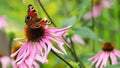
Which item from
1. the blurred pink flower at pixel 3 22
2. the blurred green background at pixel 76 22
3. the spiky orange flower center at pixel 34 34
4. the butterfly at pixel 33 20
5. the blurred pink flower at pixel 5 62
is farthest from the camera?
the blurred pink flower at pixel 3 22

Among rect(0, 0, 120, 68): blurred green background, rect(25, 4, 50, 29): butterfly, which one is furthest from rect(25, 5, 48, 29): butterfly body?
rect(0, 0, 120, 68): blurred green background

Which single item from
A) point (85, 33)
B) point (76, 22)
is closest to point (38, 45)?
point (85, 33)

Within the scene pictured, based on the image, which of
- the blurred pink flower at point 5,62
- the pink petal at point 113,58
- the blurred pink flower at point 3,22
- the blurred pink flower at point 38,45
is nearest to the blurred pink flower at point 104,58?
the pink petal at point 113,58

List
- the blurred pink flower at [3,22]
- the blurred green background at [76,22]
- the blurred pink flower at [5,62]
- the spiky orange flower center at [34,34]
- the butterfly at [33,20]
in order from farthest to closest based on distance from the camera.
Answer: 1. the blurred pink flower at [3,22]
2. the blurred green background at [76,22]
3. the blurred pink flower at [5,62]
4. the spiky orange flower center at [34,34]
5. the butterfly at [33,20]

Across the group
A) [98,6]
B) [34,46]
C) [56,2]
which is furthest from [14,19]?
[34,46]

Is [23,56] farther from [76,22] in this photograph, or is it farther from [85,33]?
[76,22]

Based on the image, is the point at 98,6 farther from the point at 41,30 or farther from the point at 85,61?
the point at 41,30

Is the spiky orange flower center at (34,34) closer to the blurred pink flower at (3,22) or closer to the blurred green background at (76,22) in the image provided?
the blurred green background at (76,22)

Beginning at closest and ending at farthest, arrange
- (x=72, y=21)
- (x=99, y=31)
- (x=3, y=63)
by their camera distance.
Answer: (x=72, y=21) < (x=3, y=63) < (x=99, y=31)
